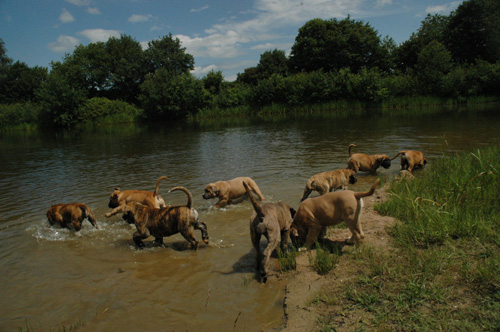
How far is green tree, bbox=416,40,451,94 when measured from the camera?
4506 cm

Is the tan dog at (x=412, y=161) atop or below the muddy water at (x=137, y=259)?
atop

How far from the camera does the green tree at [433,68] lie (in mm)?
45062

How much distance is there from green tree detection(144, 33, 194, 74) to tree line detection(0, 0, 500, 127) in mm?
213

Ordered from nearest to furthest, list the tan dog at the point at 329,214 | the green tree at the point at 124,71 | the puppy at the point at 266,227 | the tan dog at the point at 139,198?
the puppy at the point at 266,227 < the tan dog at the point at 329,214 < the tan dog at the point at 139,198 < the green tree at the point at 124,71

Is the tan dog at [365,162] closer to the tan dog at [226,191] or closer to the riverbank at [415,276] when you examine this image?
the tan dog at [226,191]

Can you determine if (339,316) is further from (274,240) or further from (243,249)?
(243,249)

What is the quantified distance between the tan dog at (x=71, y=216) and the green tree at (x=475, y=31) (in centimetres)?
5931

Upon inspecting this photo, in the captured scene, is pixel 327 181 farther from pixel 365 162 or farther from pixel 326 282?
pixel 326 282

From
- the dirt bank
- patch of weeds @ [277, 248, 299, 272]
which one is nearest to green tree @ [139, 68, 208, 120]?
the dirt bank

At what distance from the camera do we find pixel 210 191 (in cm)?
927

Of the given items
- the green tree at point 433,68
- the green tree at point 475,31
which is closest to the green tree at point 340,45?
the green tree at point 475,31

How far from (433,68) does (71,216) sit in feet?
166

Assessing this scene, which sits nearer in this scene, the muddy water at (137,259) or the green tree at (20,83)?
the muddy water at (137,259)

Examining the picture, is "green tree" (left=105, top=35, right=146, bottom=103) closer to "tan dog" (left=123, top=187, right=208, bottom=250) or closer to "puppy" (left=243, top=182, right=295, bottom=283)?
"tan dog" (left=123, top=187, right=208, bottom=250)
